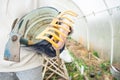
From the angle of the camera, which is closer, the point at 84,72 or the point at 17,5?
the point at 17,5

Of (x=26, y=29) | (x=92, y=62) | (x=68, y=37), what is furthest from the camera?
(x=92, y=62)

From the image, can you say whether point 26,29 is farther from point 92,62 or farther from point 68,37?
point 92,62

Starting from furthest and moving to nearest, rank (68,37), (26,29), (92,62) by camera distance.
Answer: (92,62), (68,37), (26,29)

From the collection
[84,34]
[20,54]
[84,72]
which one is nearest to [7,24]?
[20,54]

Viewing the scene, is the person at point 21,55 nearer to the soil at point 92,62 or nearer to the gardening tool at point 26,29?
the gardening tool at point 26,29

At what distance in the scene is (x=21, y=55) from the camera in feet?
6.36

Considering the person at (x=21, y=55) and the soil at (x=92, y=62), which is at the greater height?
the person at (x=21, y=55)

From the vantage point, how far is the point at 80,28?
28.2 ft

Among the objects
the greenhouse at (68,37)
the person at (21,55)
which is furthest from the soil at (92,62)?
the person at (21,55)

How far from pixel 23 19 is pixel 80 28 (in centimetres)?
679

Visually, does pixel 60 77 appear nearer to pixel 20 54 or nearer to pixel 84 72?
pixel 84 72

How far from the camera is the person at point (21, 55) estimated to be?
6.22 feet

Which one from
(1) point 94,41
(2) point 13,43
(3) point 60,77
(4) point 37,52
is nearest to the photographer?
(2) point 13,43

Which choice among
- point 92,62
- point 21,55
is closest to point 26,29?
point 21,55
